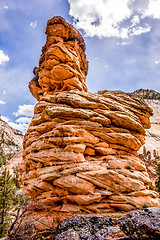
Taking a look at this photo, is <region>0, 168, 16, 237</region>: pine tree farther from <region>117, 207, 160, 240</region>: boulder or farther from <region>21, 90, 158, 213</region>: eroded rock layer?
<region>117, 207, 160, 240</region>: boulder

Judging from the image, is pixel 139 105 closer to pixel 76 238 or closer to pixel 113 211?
pixel 113 211

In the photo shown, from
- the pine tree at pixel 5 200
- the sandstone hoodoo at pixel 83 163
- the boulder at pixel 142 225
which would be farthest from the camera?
the pine tree at pixel 5 200

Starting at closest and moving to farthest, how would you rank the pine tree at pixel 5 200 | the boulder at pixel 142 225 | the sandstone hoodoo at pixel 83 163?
the boulder at pixel 142 225 → the sandstone hoodoo at pixel 83 163 → the pine tree at pixel 5 200

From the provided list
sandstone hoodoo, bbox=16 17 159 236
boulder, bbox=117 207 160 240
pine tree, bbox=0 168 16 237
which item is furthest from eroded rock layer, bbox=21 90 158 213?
pine tree, bbox=0 168 16 237

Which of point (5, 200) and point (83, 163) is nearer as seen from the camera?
point (83, 163)

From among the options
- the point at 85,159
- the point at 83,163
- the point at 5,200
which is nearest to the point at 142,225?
the point at 83,163

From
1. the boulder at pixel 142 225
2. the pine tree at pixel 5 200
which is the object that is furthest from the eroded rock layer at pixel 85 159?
the pine tree at pixel 5 200

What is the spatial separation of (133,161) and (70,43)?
2168cm

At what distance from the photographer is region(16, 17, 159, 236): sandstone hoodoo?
8484 millimetres

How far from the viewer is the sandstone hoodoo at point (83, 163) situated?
27.8ft

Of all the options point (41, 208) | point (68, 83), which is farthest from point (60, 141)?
point (68, 83)

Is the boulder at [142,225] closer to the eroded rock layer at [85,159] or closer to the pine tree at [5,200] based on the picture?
the eroded rock layer at [85,159]

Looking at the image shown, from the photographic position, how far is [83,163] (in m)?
9.63

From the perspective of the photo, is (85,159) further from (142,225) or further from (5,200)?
(5,200)
